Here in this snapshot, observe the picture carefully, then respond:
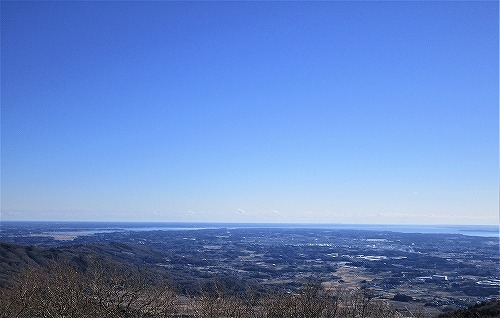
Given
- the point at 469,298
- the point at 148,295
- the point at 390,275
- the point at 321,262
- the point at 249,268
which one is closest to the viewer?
the point at 148,295

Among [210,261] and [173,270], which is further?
[210,261]

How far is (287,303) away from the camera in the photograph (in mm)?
21016

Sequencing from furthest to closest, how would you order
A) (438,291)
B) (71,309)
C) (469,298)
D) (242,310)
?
Answer: (438,291) < (469,298) < (242,310) < (71,309)

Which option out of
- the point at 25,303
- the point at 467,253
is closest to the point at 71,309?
the point at 25,303

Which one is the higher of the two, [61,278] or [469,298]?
[61,278]

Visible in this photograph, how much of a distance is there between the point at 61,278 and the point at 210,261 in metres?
79.0

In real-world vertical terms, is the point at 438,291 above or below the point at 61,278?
below

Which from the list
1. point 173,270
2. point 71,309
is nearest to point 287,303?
point 71,309

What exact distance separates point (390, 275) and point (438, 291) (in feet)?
50.4

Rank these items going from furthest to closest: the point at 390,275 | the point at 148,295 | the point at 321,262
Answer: the point at 321,262
the point at 390,275
the point at 148,295

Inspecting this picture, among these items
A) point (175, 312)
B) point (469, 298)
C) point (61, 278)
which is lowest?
point (469, 298)

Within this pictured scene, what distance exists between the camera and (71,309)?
1991 centimetres

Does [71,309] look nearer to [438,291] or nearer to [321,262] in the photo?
[438,291]

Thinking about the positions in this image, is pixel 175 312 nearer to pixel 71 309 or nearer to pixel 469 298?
pixel 71 309
